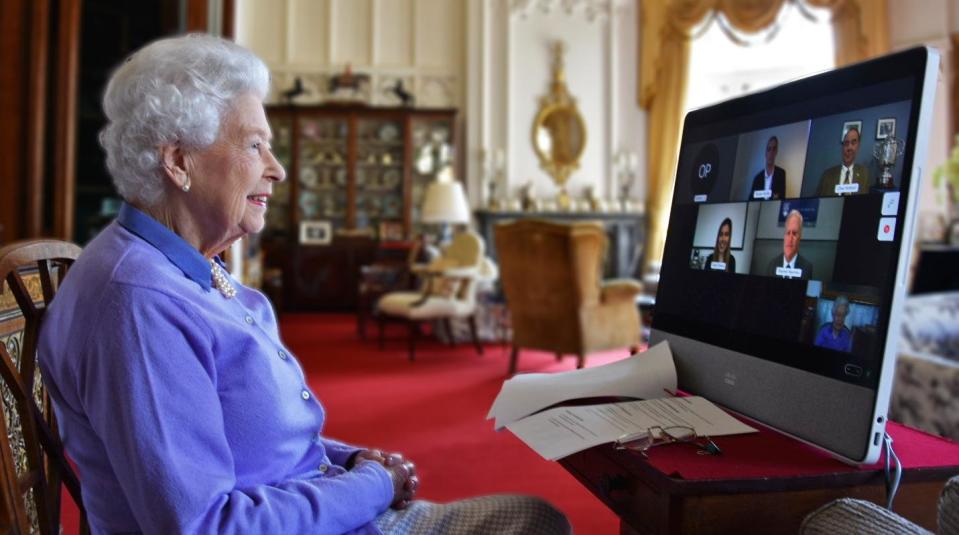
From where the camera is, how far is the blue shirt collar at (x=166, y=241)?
981 mm

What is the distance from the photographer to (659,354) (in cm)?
117

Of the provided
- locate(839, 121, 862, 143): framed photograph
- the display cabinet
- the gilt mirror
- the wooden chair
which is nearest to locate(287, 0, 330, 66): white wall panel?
the display cabinet

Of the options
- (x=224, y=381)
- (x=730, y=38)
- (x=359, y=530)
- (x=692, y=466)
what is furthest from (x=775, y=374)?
(x=730, y=38)

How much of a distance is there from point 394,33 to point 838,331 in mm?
8709

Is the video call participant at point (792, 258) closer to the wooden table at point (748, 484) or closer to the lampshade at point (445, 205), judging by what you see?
the wooden table at point (748, 484)

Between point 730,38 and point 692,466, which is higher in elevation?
point 730,38

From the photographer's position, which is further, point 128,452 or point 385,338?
point 385,338

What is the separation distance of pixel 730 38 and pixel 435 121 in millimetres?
3422

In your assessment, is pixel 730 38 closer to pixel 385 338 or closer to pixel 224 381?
pixel 385 338

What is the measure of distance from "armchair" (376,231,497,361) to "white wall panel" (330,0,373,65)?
3.67 m

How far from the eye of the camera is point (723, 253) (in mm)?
1082

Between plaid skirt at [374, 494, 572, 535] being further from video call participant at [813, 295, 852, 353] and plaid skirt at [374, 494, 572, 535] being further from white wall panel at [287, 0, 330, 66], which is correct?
white wall panel at [287, 0, 330, 66]

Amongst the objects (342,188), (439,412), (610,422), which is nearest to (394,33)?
(342,188)

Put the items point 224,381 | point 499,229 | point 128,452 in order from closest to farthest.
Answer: point 128,452 < point 224,381 < point 499,229
